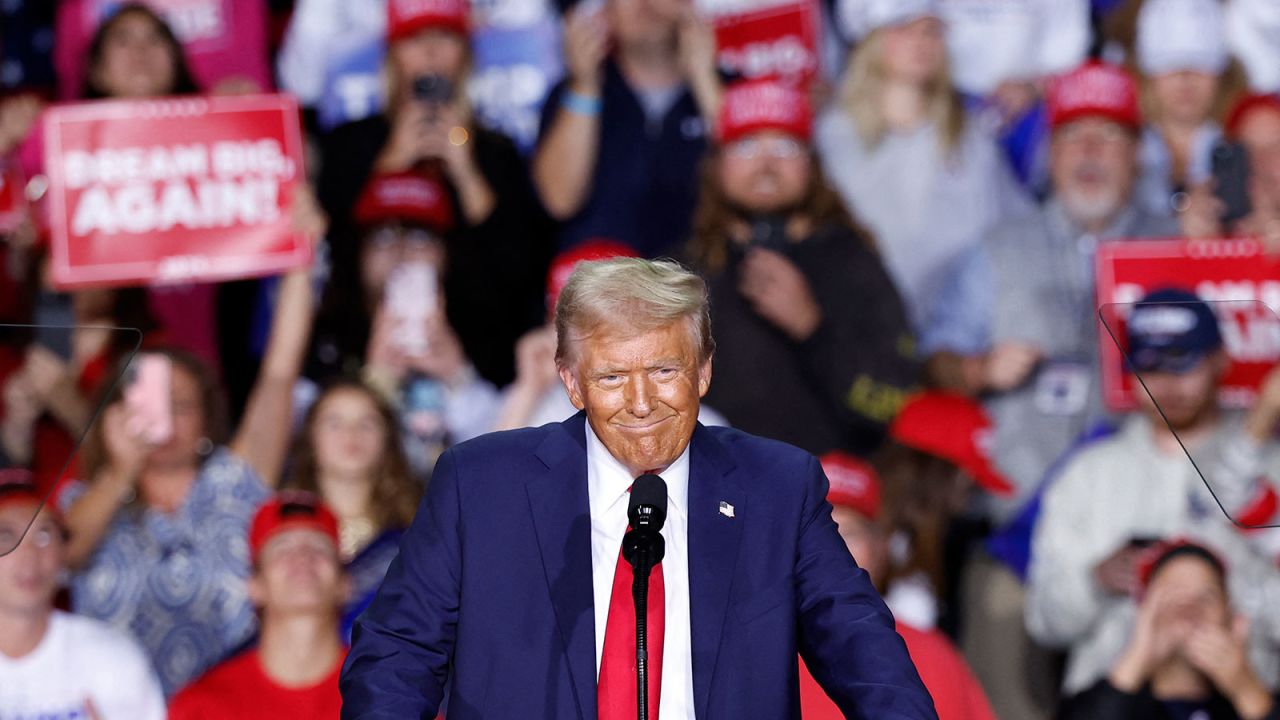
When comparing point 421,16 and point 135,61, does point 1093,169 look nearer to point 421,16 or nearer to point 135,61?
point 421,16

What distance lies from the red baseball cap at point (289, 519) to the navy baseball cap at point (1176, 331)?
1905 millimetres

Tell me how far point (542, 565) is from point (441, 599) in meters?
0.12

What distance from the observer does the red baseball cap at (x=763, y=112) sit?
5.27 m

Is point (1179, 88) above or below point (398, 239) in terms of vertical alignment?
above

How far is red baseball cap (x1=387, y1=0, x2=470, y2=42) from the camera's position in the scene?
5.56 meters

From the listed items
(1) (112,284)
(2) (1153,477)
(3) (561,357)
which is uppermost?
(3) (561,357)

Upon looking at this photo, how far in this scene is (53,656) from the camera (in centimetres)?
409

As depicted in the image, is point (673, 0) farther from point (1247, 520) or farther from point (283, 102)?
point (1247, 520)

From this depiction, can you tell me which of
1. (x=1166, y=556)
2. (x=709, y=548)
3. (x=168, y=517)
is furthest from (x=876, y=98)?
(x=709, y=548)

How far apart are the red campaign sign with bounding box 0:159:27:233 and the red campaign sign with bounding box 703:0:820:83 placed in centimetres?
208

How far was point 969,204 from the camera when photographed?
5.52 meters

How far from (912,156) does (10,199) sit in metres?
2.56

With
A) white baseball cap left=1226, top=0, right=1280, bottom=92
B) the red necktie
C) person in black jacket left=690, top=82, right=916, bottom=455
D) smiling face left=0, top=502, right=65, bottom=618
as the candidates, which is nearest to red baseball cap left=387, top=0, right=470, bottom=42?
person in black jacket left=690, top=82, right=916, bottom=455

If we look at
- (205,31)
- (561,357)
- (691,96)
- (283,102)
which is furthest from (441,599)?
(205,31)
